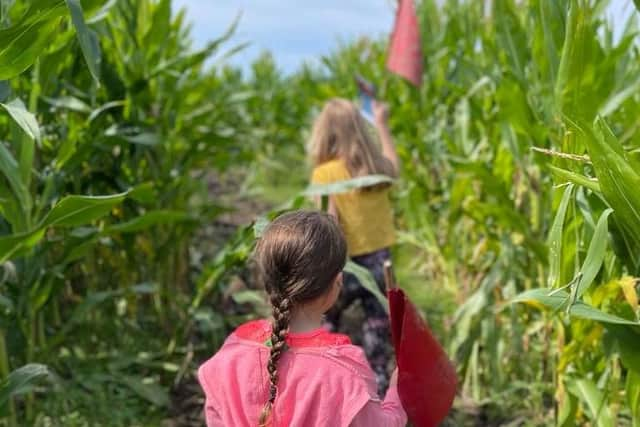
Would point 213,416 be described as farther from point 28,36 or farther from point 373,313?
point 373,313

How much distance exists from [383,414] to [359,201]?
148 centimetres

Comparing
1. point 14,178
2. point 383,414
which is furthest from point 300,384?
point 14,178

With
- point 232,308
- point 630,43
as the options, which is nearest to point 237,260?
point 630,43

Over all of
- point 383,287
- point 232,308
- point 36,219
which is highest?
point 36,219

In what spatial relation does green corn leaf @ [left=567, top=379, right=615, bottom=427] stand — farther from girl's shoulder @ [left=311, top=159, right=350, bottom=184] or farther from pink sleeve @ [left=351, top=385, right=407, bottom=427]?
girl's shoulder @ [left=311, top=159, right=350, bottom=184]

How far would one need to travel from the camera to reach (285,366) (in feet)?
4.35

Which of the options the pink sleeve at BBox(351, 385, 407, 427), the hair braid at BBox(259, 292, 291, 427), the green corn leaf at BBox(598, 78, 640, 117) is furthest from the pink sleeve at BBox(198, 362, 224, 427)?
the green corn leaf at BBox(598, 78, 640, 117)

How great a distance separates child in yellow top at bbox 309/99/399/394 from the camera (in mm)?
2703

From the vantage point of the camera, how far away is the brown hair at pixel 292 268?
130cm

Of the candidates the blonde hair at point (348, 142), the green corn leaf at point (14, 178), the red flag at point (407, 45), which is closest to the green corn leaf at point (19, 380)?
the green corn leaf at point (14, 178)

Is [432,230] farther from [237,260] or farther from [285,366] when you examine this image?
[285,366]

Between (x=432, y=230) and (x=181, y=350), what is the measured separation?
1.65 meters

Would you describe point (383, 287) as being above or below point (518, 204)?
below

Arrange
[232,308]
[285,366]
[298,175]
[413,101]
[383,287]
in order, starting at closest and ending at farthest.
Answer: [285,366]
[383,287]
[232,308]
[413,101]
[298,175]
